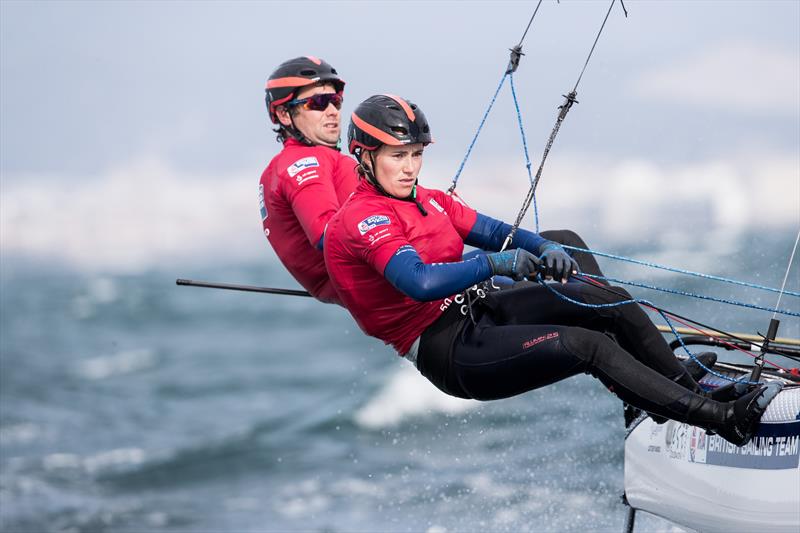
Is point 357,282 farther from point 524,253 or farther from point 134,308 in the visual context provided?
point 134,308

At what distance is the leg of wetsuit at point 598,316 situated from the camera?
4.67m

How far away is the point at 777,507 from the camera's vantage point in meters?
4.86

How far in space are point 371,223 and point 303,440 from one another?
1333cm

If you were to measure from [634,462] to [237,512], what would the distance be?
9.78m

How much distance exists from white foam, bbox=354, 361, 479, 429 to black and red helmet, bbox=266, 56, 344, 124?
33.6 feet

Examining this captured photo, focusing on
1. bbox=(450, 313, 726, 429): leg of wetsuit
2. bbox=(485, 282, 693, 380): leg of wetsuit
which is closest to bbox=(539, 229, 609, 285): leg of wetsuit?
bbox=(485, 282, 693, 380): leg of wetsuit

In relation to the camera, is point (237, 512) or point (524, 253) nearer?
point (524, 253)

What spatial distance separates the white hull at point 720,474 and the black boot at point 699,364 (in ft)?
1.09

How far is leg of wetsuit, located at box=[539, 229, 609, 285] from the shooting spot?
508 centimetres

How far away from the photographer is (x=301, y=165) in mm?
5473

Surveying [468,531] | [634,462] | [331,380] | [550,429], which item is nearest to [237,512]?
[550,429]

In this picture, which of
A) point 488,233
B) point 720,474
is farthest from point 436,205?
point 720,474

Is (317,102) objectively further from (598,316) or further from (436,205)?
(598,316)

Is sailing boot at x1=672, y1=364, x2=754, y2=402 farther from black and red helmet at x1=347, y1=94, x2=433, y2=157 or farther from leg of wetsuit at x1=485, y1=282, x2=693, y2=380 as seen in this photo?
black and red helmet at x1=347, y1=94, x2=433, y2=157
